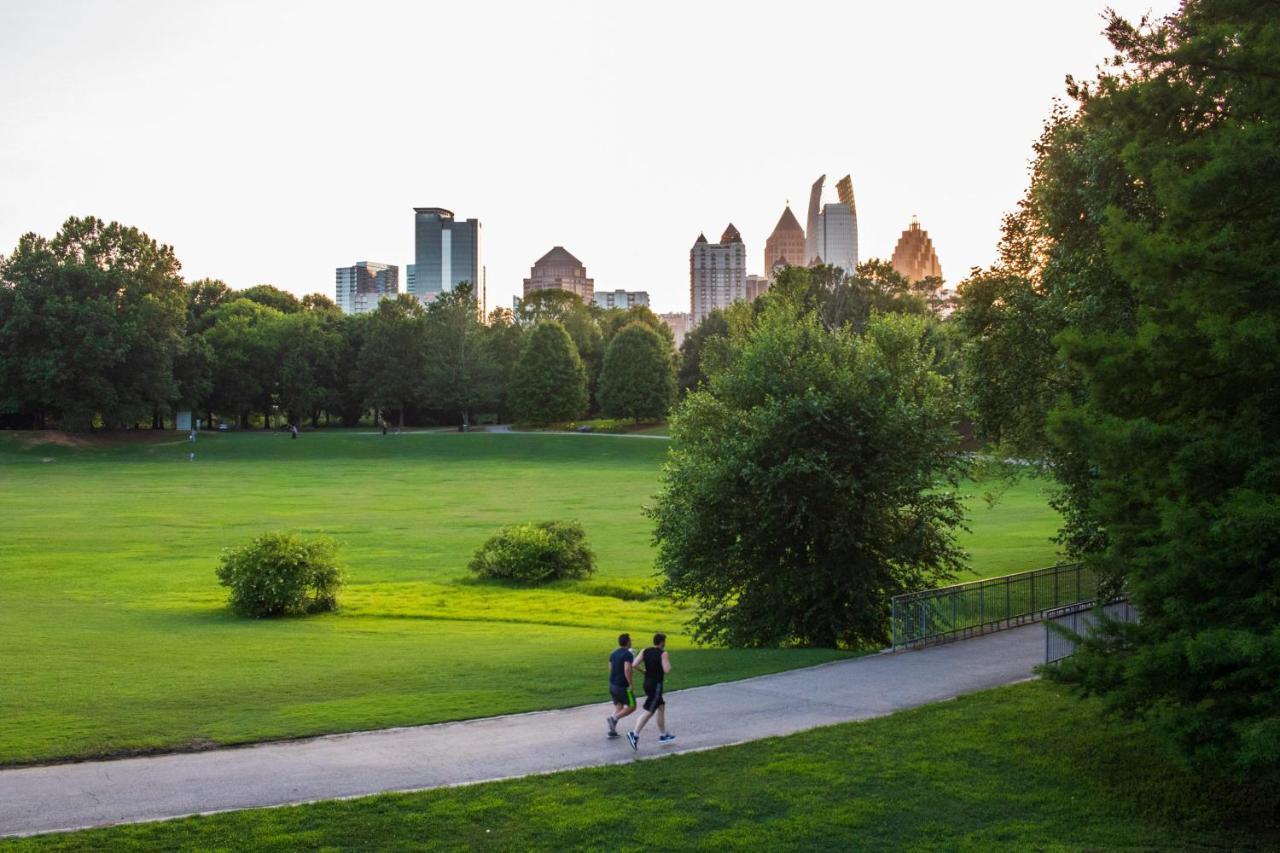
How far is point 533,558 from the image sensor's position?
1267 inches

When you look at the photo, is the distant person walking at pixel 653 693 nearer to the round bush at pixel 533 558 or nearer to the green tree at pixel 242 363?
the round bush at pixel 533 558

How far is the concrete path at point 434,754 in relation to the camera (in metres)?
10.9

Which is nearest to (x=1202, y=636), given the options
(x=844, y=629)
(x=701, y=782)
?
(x=701, y=782)

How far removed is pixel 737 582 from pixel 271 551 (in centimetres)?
1104

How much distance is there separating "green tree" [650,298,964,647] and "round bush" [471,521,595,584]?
883 cm

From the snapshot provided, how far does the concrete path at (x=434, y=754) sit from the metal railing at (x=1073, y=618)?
3.57ft

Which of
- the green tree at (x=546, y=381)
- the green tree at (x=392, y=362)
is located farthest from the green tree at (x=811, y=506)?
the green tree at (x=392, y=362)

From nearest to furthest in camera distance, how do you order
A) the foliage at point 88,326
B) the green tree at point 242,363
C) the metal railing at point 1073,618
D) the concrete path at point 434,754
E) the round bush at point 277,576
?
the concrete path at point 434,754, the metal railing at point 1073,618, the round bush at point 277,576, the foliage at point 88,326, the green tree at point 242,363

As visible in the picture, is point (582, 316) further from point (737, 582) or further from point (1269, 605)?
point (1269, 605)

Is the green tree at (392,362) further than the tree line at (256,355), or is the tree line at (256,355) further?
the green tree at (392,362)

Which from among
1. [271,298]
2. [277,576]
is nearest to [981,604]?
[277,576]

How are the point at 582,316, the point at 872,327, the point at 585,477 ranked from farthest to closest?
the point at 582,316 < the point at 585,477 < the point at 872,327

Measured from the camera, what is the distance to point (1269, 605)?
960 cm

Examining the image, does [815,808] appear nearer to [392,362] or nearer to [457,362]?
[457,362]
